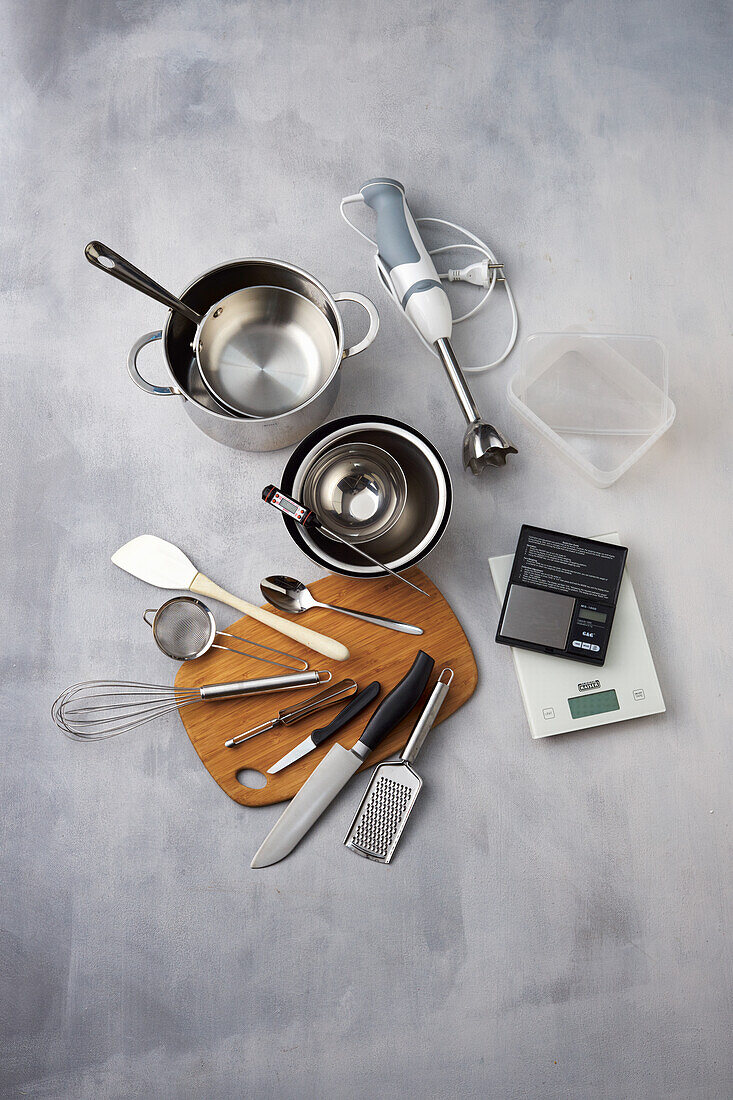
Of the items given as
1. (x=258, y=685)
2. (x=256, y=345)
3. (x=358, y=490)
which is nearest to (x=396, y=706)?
(x=258, y=685)

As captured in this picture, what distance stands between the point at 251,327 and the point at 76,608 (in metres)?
0.45

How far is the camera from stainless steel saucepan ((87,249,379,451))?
100 cm

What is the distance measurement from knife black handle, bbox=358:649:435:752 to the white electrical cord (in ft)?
1.44

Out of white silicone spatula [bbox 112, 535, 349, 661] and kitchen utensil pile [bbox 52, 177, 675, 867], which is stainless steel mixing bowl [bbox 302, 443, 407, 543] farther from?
white silicone spatula [bbox 112, 535, 349, 661]

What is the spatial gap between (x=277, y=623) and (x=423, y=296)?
0.48 meters

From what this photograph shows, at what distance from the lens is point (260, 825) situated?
100cm

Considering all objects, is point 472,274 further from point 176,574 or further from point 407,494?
point 176,574

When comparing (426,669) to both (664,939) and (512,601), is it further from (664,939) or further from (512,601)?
(664,939)

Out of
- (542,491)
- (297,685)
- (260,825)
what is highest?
(542,491)

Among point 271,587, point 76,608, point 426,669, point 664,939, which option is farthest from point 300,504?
point 664,939

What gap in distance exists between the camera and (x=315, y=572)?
1066mm

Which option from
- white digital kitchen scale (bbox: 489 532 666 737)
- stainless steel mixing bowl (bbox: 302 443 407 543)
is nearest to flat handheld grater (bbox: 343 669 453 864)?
white digital kitchen scale (bbox: 489 532 666 737)

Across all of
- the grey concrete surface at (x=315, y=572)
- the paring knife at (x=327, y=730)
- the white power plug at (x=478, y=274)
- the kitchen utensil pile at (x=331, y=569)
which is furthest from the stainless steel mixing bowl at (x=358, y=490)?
the white power plug at (x=478, y=274)

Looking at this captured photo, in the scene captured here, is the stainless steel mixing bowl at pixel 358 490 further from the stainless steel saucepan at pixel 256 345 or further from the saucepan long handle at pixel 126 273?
the saucepan long handle at pixel 126 273
